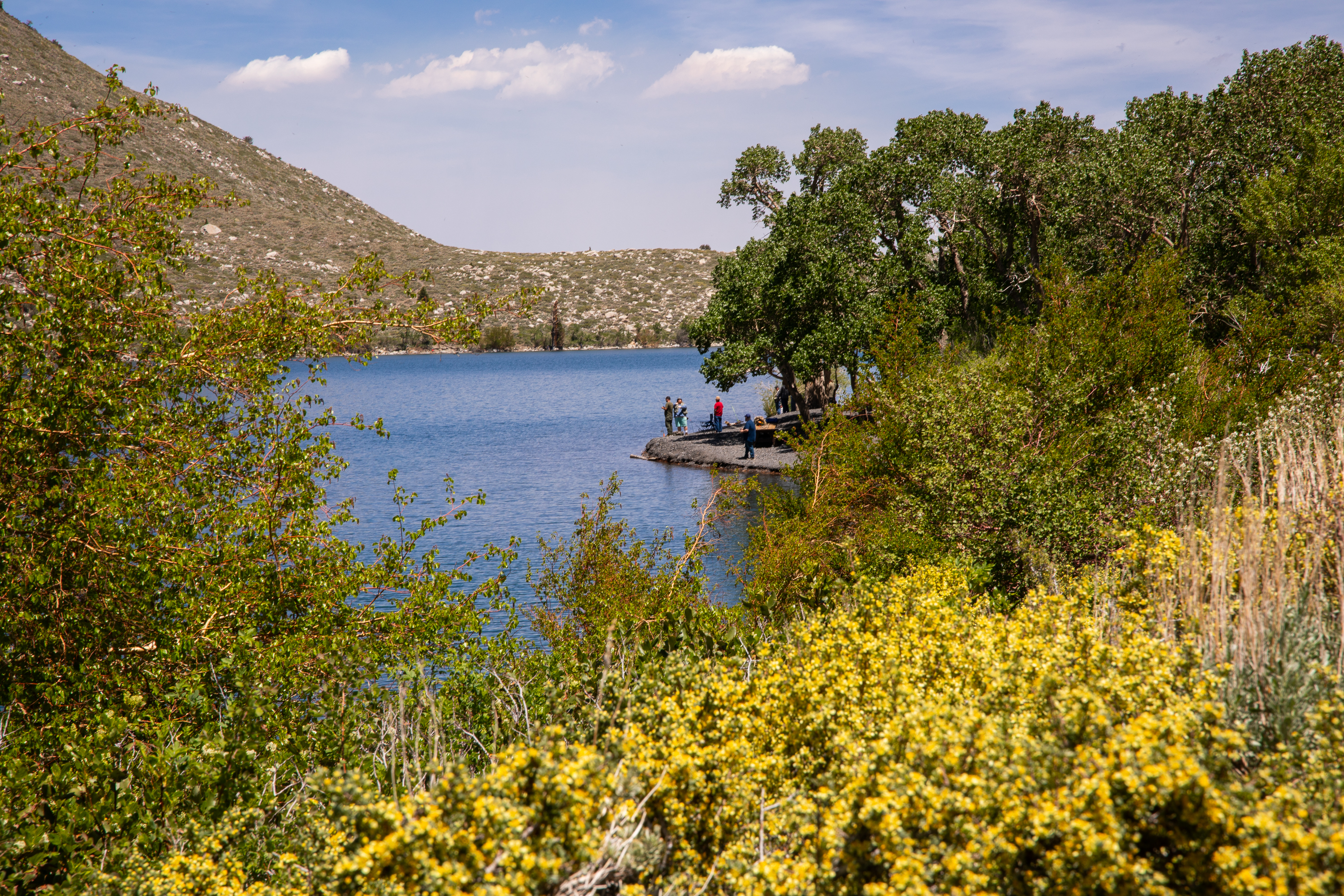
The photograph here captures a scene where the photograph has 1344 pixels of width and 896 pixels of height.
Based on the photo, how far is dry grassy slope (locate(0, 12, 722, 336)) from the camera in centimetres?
10475

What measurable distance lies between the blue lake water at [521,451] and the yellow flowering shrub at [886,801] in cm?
1098

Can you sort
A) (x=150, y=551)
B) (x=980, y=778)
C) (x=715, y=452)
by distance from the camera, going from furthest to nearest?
(x=715, y=452) < (x=150, y=551) < (x=980, y=778)

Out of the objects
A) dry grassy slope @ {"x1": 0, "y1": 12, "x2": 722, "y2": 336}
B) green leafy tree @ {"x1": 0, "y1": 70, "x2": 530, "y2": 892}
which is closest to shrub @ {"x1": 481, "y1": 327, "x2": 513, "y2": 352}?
dry grassy slope @ {"x1": 0, "y1": 12, "x2": 722, "y2": 336}

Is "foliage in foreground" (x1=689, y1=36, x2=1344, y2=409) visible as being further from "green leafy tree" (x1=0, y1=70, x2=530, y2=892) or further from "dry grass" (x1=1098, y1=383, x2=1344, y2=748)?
"green leafy tree" (x1=0, y1=70, x2=530, y2=892)

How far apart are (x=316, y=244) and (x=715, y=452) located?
373ft

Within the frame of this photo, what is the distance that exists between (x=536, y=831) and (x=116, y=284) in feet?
18.9

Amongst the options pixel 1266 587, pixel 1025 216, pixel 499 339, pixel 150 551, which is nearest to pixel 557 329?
pixel 499 339

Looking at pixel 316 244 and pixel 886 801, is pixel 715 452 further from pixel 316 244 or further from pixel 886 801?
pixel 316 244

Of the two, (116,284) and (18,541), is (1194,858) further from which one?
(116,284)

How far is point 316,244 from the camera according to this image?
131 metres

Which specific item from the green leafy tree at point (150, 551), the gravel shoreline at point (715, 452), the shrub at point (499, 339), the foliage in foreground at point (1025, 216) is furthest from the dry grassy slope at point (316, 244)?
the green leafy tree at point (150, 551)

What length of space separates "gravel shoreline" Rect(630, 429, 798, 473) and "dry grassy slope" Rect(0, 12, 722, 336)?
119 feet

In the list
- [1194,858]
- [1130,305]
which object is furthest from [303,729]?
[1130,305]

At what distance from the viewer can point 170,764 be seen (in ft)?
18.9
